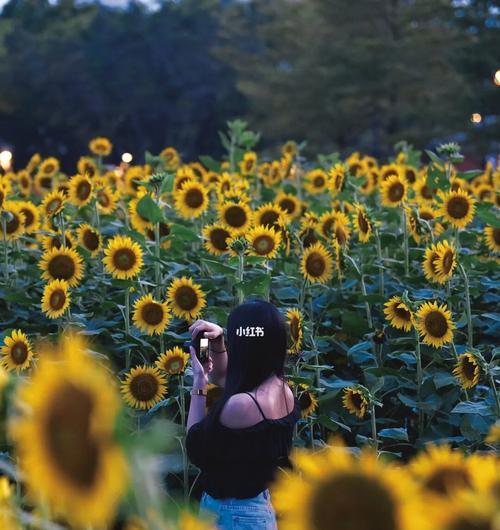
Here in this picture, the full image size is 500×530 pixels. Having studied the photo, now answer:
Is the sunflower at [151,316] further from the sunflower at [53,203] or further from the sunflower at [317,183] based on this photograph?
the sunflower at [317,183]

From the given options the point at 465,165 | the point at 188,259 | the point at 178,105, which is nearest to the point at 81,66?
the point at 178,105

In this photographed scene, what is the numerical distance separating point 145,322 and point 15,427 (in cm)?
328

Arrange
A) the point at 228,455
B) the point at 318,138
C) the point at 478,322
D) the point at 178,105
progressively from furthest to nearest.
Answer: the point at 178,105, the point at 318,138, the point at 478,322, the point at 228,455

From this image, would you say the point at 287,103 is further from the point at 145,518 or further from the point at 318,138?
the point at 145,518

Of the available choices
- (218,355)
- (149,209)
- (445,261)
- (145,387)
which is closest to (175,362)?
(145,387)

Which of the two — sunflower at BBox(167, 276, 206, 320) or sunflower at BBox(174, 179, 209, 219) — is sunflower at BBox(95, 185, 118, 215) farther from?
sunflower at BBox(167, 276, 206, 320)

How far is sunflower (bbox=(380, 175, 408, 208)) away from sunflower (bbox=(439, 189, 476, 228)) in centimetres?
42

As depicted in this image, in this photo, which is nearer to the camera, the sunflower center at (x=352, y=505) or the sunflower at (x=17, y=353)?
the sunflower center at (x=352, y=505)

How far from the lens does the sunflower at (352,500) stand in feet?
2.99

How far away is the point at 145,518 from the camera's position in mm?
914

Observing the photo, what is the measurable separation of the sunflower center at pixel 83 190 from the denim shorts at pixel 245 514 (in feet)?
8.44

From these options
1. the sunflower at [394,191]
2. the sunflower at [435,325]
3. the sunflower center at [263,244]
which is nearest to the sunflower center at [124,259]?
the sunflower center at [263,244]

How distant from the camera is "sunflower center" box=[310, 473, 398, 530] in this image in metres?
0.91

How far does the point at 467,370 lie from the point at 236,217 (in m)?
1.60
